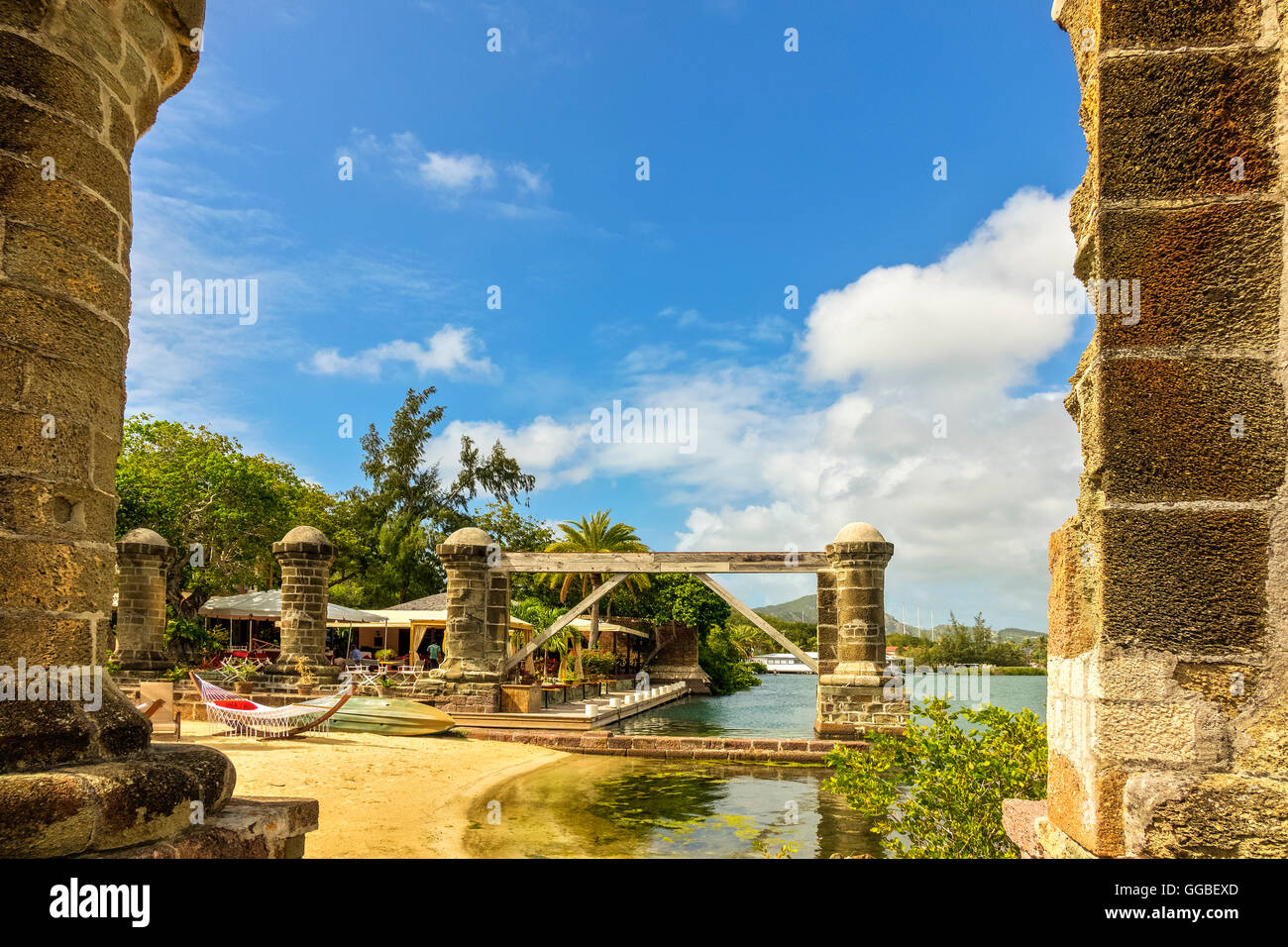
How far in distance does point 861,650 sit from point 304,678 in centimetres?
994

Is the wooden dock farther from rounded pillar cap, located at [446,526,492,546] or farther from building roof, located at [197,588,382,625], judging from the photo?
building roof, located at [197,588,382,625]

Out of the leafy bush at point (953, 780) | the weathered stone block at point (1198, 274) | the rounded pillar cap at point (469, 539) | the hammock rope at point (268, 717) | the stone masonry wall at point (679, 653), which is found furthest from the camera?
the stone masonry wall at point (679, 653)

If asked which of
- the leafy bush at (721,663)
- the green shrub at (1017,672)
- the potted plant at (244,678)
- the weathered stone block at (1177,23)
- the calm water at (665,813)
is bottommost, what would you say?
the green shrub at (1017,672)

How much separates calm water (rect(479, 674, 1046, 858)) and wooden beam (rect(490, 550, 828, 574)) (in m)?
3.12

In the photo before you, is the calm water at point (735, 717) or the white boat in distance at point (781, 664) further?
the white boat in distance at point (781, 664)

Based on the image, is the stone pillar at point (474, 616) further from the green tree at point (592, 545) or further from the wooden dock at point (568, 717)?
the green tree at point (592, 545)

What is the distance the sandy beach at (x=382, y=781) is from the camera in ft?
24.7

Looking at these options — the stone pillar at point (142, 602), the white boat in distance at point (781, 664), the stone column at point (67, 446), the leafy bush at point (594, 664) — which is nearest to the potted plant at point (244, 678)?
the stone pillar at point (142, 602)

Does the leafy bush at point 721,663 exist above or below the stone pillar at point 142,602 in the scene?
below

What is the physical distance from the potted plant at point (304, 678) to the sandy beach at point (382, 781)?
1.68 meters

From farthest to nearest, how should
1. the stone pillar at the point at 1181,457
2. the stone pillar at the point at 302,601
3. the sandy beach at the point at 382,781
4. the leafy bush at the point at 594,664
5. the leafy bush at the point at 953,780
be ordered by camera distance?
the leafy bush at the point at 594,664 → the stone pillar at the point at 302,601 → the sandy beach at the point at 382,781 → the leafy bush at the point at 953,780 → the stone pillar at the point at 1181,457

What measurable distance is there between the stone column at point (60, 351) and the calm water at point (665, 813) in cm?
441
